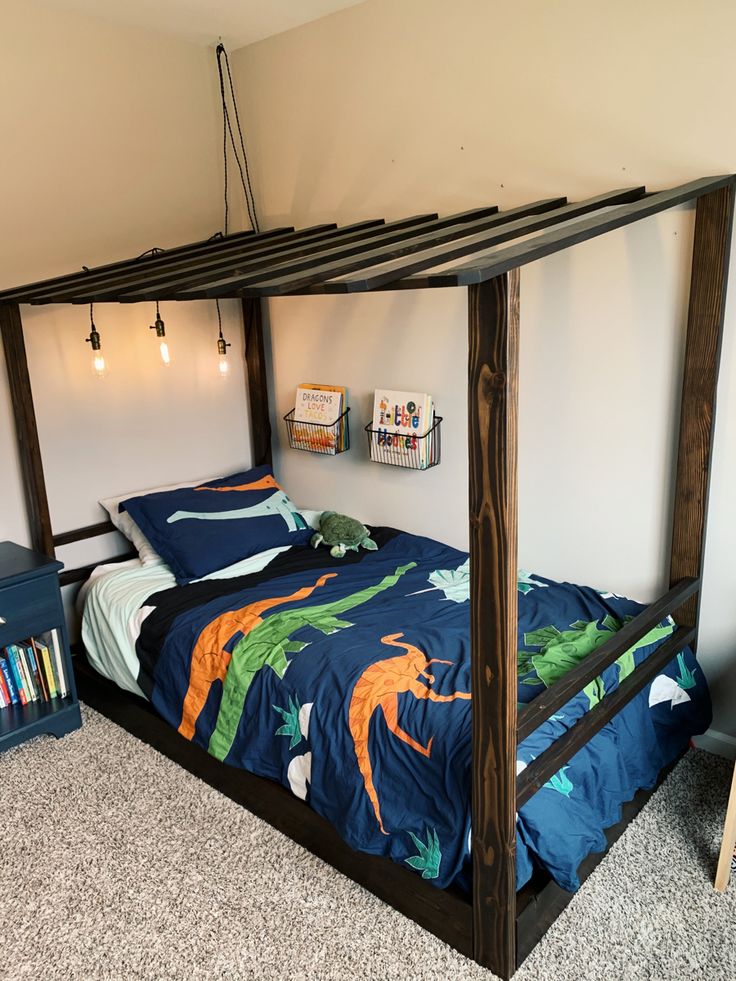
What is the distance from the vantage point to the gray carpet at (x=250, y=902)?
1878mm

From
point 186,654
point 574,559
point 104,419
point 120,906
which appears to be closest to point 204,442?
point 104,419

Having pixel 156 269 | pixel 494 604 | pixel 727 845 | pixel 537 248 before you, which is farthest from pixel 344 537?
pixel 537 248

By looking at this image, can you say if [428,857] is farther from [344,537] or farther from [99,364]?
[99,364]

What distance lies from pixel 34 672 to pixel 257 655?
0.97 m

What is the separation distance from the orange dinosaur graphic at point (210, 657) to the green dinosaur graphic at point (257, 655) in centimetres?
4

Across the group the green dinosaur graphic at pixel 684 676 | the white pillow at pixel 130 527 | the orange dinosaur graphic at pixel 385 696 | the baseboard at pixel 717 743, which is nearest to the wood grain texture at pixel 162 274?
the white pillow at pixel 130 527

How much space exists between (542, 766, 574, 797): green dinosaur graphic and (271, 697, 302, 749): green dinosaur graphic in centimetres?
72

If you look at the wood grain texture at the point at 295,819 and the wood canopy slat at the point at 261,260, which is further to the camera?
the wood canopy slat at the point at 261,260

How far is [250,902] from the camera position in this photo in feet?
6.81

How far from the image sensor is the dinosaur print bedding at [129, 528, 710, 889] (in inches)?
75.6

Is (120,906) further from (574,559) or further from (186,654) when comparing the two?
(574,559)

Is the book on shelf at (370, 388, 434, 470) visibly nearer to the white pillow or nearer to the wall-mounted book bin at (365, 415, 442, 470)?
the wall-mounted book bin at (365, 415, 442, 470)

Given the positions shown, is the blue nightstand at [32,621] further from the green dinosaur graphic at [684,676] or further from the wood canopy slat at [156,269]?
the green dinosaur graphic at [684,676]

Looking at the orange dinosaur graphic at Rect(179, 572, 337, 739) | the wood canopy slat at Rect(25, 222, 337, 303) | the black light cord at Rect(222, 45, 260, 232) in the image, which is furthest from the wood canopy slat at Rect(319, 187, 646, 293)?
the black light cord at Rect(222, 45, 260, 232)
